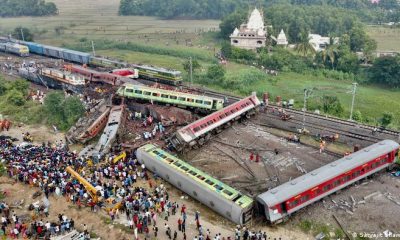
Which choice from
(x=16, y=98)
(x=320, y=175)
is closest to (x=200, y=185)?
(x=320, y=175)

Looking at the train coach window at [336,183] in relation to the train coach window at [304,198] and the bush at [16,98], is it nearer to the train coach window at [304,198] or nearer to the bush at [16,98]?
the train coach window at [304,198]

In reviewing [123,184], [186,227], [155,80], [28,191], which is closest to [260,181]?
[186,227]

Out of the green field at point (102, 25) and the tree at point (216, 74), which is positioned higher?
the green field at point (102, 25)

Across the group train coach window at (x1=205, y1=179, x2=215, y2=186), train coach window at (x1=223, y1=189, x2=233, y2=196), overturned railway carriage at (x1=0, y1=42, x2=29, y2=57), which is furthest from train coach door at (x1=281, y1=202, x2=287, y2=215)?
overturned railway carriage at (x1=0, y1=42, x2=29, y2=57)

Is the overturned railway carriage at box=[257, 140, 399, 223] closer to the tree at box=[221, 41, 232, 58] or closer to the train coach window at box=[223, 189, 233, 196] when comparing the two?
the train coach window at box=[223, 189, 233, 196]

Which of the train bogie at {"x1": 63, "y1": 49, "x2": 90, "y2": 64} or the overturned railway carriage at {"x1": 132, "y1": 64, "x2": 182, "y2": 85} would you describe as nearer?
the overturned railway carriage at {"x1": 132, "y1": 64, "x2": 182, "y2": 85}

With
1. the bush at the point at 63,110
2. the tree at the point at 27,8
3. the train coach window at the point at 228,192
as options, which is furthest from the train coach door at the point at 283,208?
the tree at the point at 27,8
